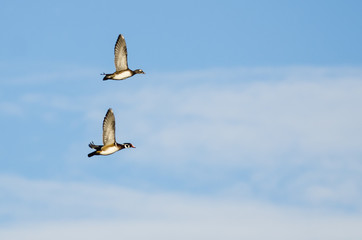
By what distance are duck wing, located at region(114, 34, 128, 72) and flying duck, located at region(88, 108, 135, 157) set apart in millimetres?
11837

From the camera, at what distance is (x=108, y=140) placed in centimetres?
9438

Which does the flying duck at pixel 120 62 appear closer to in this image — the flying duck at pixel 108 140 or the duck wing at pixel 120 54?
the duck wing at pixel 120 54

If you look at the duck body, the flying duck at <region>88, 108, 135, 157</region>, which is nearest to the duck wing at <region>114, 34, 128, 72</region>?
the duck body

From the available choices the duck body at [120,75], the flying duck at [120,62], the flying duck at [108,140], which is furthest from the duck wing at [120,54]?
the flying duck at [108,140]

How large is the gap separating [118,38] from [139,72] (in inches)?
324

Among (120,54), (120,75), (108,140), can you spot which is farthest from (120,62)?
(108,140)

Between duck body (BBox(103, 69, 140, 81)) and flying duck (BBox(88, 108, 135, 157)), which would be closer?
flying duck (BBox(88, 108, 135, 157))

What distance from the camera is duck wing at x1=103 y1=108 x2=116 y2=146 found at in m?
91.5

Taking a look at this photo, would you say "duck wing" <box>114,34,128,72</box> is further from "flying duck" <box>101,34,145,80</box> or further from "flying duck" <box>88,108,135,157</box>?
"flying duck" <box>88,108,135,157</box>

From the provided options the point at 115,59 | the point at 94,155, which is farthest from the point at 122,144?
the point at 115,59

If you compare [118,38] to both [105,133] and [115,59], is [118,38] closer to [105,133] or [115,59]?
[115,59]

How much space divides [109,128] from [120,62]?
13.5 metres

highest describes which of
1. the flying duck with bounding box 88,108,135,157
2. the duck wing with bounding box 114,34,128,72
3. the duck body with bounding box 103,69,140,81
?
the duck wing with bounding box 114,34,128,72

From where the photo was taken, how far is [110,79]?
103 meters
